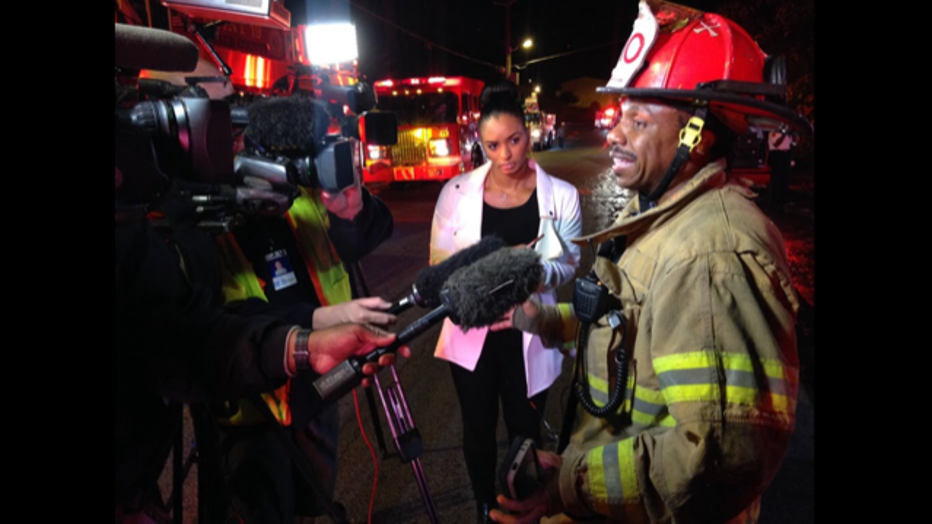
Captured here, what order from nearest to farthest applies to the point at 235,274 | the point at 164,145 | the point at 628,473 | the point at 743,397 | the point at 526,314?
the point at 743,397 < the point at 628,473 < the point at 164,145 < the point at 526,314 < the point at 235,274

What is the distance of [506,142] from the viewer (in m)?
3.03

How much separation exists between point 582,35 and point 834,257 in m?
48.5

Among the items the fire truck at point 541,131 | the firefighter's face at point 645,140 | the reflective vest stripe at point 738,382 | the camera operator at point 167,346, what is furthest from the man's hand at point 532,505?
the fire truck at point 541,131

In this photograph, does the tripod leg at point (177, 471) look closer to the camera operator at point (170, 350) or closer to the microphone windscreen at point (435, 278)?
the camera operator at point (170, 350)

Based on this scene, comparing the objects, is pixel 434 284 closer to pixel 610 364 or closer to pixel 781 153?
pixel 610 364

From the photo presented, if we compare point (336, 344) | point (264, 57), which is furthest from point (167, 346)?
point (264, 57)

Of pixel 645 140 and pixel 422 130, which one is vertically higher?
pixel 422 130

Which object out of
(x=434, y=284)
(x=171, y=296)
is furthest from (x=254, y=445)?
(x=434, y=284)

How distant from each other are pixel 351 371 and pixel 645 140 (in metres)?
1.18

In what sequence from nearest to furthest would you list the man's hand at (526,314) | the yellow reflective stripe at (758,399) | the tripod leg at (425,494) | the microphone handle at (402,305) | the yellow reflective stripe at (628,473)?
the yellow reflective stripe at (758,399)
the yellow reflective stripe at (628,473)
the microphone handle at (402,305)
the man's hand at (526,314)
the tripod leg at (425,494)

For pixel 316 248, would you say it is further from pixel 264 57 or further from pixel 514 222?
pixel 264 57

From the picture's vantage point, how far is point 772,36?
1532 cm

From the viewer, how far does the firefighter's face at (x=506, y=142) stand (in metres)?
3.00

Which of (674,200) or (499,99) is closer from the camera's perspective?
(674,200)
